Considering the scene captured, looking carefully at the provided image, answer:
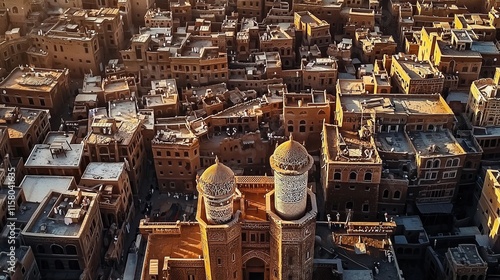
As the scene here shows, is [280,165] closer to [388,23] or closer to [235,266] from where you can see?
[235,266]

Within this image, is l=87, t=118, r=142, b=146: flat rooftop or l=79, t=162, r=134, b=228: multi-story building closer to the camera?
l=79, t=162, r=134, b=228: multi-story building

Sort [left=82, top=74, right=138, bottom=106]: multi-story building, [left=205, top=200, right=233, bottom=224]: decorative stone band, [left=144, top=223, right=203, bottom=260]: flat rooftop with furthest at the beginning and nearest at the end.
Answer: [left=82, top=74, right=138, bottom=106]: multi-story building → [left=144, top=223, right=203, bottom=260]: flat rooftop → [left=205, top=200, right=233, bottom=224]: decorative stone band

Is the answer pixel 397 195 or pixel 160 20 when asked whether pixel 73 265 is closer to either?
pixel 397 195

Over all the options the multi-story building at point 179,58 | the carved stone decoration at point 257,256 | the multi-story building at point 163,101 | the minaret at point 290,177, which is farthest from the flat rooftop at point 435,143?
the multi-story building at point 163,101

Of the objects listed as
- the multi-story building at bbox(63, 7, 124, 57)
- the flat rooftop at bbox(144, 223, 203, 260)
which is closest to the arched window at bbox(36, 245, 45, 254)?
the flat rooftop at bbox(144, 223, 203, 260)

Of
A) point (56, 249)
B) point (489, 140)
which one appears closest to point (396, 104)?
point (489, 140)

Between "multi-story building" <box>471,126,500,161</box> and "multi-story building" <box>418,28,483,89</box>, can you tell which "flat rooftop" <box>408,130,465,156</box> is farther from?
"multi-story building" <box>418,28,483,89</box>

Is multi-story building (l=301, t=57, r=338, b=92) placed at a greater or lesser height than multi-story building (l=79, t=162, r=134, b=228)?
greater
